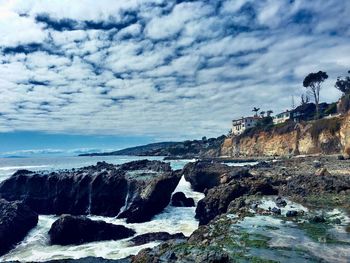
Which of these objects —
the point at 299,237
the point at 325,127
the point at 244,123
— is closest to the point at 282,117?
the point at 244,123

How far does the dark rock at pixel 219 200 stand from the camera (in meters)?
28.3

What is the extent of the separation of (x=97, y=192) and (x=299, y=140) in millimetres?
65439

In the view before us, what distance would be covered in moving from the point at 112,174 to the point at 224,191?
57.5 ft

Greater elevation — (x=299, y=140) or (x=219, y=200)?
(x=299, y=140)

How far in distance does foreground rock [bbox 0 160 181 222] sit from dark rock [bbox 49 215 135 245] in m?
4.93

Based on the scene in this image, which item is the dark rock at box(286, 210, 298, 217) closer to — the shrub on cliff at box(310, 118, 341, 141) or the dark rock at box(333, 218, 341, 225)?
the dark rock at box(333, 218, 341, 225)

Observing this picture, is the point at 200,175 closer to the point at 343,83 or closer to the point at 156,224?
the point at 156,224

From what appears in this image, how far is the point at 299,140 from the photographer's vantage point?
301 feet

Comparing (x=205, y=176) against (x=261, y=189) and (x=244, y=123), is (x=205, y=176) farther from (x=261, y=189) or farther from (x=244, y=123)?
(x=244, y=123)

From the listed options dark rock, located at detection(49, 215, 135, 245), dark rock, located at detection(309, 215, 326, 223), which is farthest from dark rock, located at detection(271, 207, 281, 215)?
dark rock, located at detection(49, 215, 135, 245)

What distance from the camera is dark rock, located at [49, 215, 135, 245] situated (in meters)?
28.1

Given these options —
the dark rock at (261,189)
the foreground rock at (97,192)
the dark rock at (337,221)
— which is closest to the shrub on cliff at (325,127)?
the foreground rock at (97,192)

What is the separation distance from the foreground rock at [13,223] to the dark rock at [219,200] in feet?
50.9

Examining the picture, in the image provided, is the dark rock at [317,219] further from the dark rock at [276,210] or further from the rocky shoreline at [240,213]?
the dark rock at [276,210]
